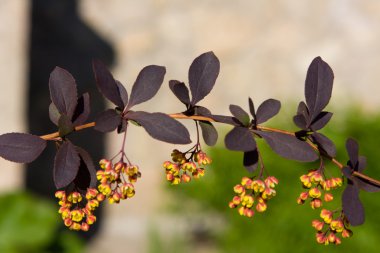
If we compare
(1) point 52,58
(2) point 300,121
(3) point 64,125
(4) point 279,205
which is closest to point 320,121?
(2) point 300,121

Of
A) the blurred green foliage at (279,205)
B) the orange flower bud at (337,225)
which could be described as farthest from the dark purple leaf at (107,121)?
the blurred green foliage at (279,205)

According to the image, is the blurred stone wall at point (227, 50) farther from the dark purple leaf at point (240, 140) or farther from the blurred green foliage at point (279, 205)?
the dark purple leaf at point (240, 140)

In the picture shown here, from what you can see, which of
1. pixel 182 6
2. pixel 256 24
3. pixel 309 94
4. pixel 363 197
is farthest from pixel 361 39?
pixel 309 94

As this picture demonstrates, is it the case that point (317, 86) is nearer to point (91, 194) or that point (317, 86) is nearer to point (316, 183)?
point (316, 183)

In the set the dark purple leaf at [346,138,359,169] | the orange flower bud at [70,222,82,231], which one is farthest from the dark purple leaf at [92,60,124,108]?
the dark purple leaf at [346,138,359,169]

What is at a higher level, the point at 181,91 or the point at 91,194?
the point at 181,91

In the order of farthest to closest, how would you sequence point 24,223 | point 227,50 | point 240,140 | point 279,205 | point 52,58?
point 227,50, point 52,58, point 279,205, point 24,223, point 240,140

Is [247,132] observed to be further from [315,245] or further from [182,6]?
[182,6]
